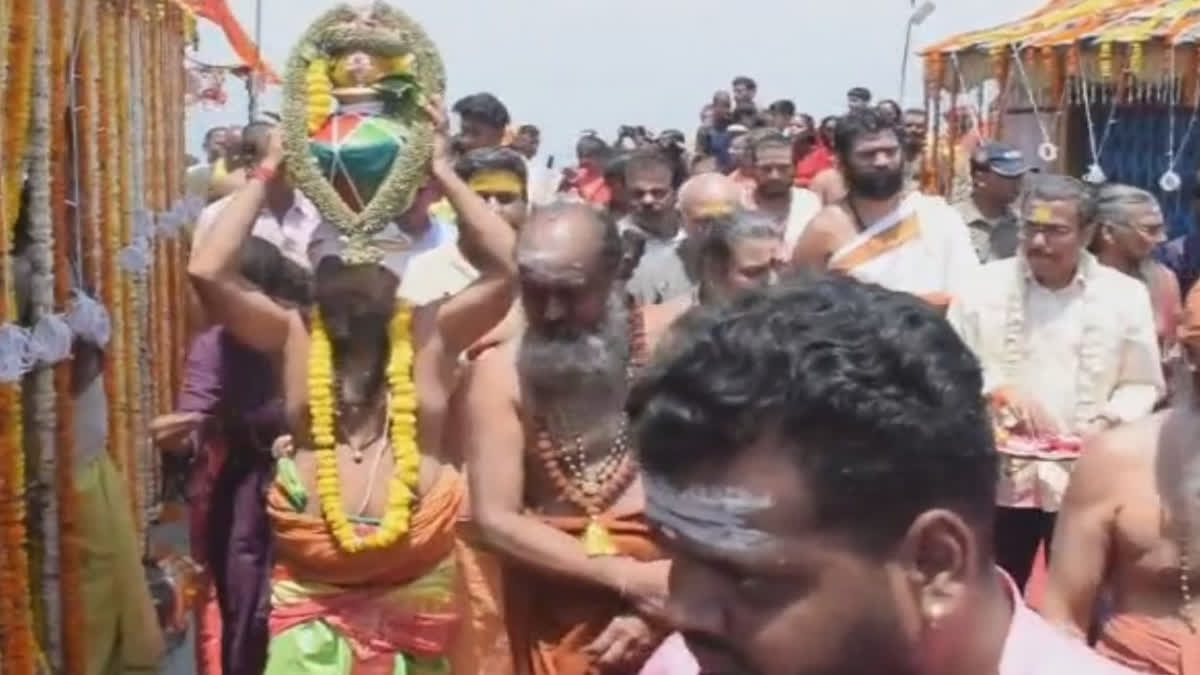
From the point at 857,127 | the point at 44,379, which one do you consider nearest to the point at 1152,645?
the point at 44,379

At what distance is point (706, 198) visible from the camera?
7.76m

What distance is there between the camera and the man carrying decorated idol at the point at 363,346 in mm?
4680

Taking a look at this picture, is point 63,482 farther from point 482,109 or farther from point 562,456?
point 482,109

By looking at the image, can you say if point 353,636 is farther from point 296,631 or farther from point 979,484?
point 979,484

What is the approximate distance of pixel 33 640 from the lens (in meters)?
5.60

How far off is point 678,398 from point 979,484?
25 cm

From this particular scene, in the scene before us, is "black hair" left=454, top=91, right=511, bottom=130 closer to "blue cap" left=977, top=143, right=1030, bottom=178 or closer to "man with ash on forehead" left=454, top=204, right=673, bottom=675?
"blue cap" left=977, top=143, right=1030, bottom=178

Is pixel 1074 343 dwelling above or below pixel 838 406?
below

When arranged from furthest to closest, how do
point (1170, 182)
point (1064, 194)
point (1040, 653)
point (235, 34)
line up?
point (235, 34) → point (1170, 182) → point (1064, 194) → point (1040, 653)

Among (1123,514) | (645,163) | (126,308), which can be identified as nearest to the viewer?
(1123,514)

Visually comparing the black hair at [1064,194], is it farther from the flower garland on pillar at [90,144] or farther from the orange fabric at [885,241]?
the flower garland on pillar at [90,144]

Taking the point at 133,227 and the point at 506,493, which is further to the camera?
the point at 133,227

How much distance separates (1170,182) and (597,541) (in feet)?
34.5

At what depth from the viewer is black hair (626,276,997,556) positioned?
5.55ft
